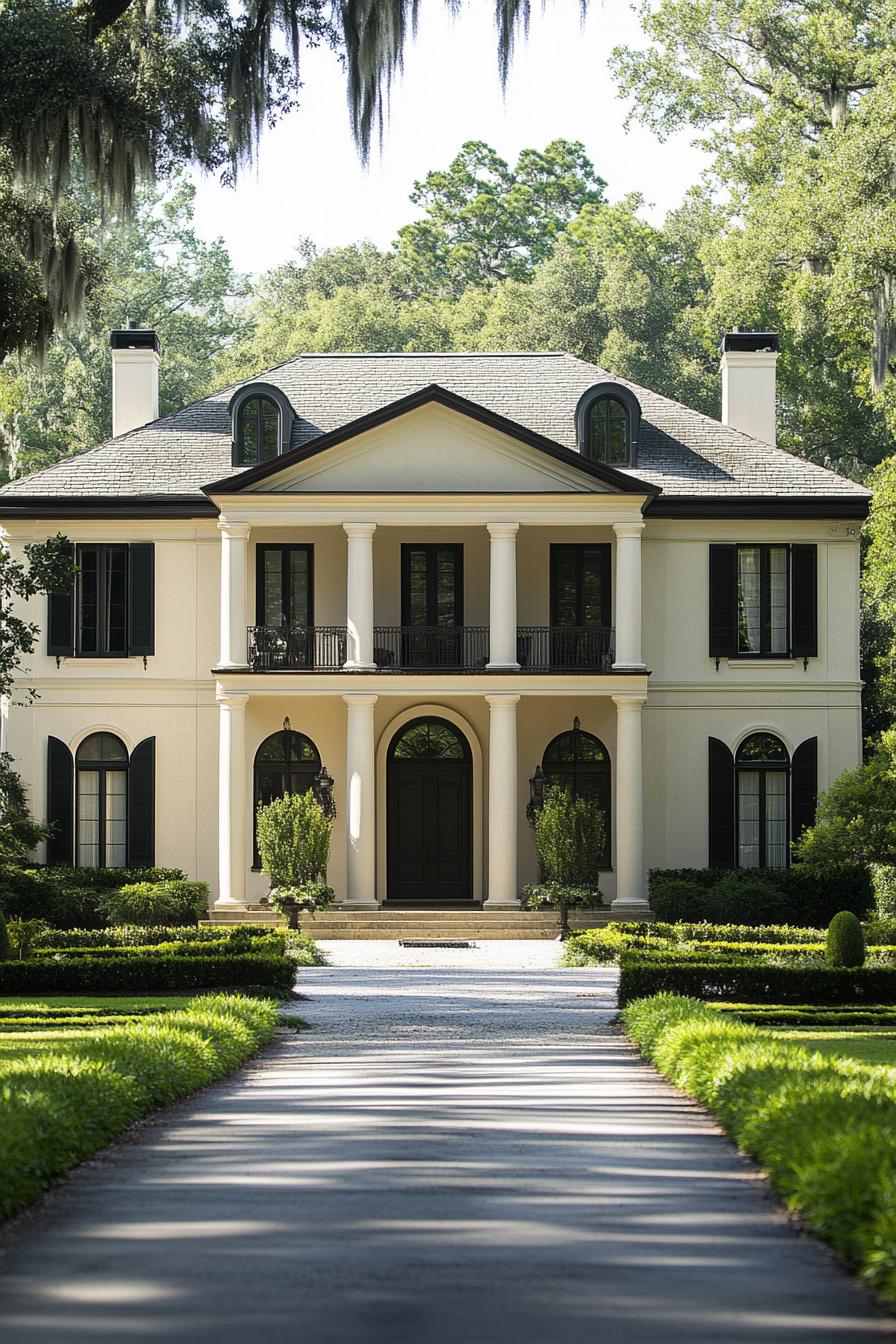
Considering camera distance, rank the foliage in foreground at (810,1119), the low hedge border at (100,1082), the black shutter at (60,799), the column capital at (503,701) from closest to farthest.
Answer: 1. the foliage in foreground at (810,1119)
2. the low hedge border at (100,1082)
3. the column capital at (503,701)
4. the black shutter at (60,799)

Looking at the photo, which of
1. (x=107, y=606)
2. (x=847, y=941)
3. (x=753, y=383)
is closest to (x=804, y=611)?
(x=753, y=383)

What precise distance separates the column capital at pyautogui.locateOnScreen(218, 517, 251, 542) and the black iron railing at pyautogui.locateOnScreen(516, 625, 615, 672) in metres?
4.86

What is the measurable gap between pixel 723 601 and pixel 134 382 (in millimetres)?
11913

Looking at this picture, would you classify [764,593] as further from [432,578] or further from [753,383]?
[432,578]

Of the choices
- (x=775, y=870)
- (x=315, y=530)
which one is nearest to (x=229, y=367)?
(x=315, y=530)

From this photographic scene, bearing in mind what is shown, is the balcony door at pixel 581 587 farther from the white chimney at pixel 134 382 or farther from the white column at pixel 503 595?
the white chimney at pixel 134 382

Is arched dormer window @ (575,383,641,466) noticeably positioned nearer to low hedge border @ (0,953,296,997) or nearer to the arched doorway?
the arched doorway

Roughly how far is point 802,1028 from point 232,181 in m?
11.1

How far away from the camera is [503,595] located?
95.6 feet

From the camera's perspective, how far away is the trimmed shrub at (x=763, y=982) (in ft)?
57.0

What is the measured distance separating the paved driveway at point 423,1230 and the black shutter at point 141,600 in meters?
19.3

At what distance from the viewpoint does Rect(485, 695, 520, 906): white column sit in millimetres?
28734

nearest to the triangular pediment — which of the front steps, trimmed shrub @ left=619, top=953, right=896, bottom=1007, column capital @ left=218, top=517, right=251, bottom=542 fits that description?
column capital @ left=218, top=517, right=251, bottom=542

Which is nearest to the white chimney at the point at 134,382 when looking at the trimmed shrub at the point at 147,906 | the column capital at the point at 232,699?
the column capital at the point at 232,699
